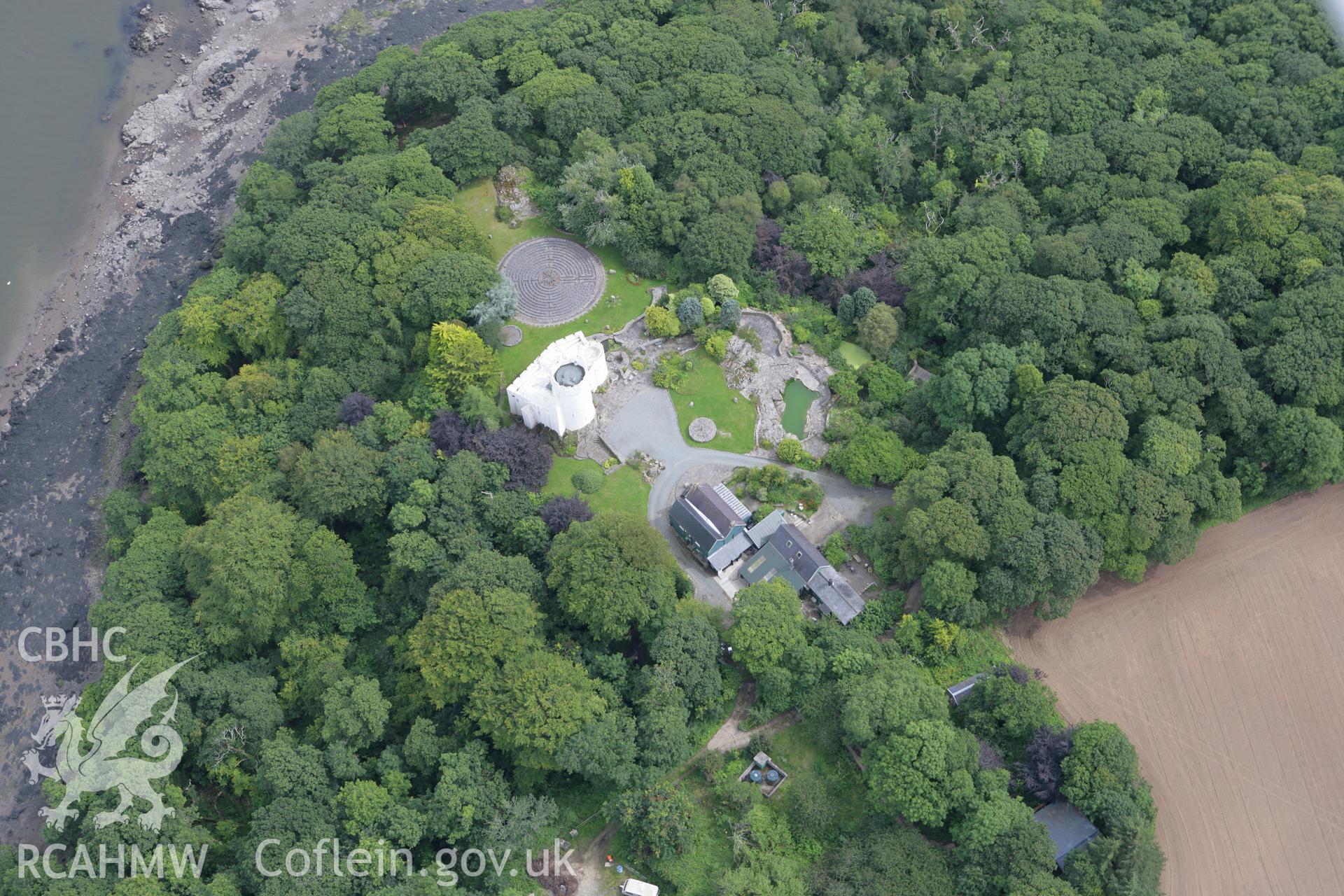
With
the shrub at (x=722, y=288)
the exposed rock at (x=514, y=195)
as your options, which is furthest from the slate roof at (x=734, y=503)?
the exposed rock at (x=514, y=195)

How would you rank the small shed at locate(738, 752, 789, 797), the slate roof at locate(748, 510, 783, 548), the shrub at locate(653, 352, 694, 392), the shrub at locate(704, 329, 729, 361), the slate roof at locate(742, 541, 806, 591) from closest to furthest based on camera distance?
the small shed at locate(738, 752, 789, 797), the slate roof at locate(742, 541, 806, 591), the slate roof at locate(748, 510, 783, 548), the shrub at locate(653, 352, 694, 392), the shrub at locate(704, 329, 729, 361)

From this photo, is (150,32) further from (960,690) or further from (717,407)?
(960,690)

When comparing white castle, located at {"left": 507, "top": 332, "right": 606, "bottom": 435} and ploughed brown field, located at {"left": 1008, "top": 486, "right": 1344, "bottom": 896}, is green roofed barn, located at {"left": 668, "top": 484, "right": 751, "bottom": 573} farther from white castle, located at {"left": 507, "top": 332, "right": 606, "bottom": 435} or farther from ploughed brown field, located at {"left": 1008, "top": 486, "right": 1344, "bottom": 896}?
ploughed brown field, located at {"left": 1008, "top": 486, "right": 1344, "bottom": 896}

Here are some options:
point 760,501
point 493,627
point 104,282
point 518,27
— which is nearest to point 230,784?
point 493,627

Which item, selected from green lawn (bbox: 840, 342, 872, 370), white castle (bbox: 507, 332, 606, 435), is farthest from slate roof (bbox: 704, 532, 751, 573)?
green lawn (bbox: 840, 342, 872, 370)

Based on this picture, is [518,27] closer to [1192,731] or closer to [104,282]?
[104,282]

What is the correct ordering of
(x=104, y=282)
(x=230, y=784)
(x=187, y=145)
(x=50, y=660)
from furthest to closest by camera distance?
(x=187, y=145)
(x=104, y=282)
(x=50, y=660)
(x=230, y=784)

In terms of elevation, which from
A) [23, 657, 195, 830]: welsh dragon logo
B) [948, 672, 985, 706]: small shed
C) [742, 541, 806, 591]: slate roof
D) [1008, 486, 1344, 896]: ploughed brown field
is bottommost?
[1008, 486, 1344, 896]: ploughed brown field

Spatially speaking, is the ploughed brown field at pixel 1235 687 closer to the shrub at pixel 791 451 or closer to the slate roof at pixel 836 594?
the slate roof at pixel 836 594
